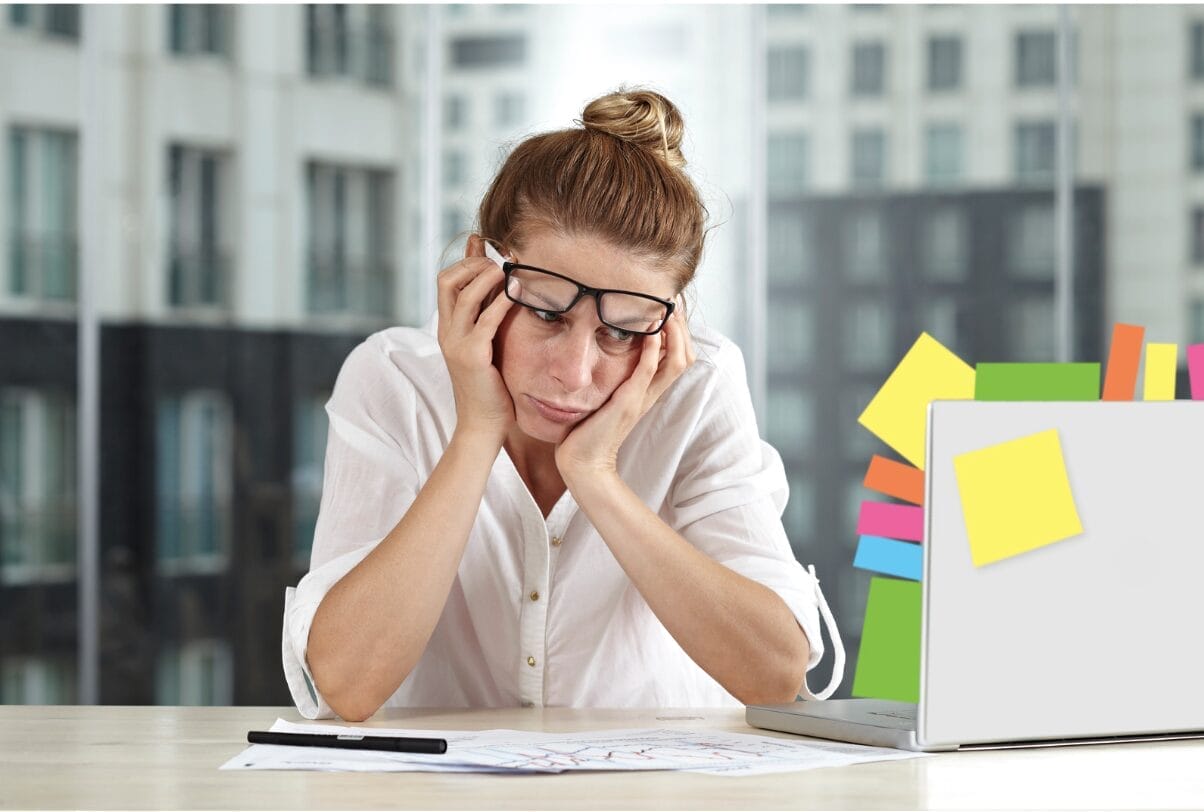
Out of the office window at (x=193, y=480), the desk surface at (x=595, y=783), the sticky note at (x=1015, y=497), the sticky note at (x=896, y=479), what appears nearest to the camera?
the desk surface at (x=595, y=783)

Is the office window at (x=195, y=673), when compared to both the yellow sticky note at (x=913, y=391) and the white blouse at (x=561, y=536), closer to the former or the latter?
the white blouse at (x=561, y=536)

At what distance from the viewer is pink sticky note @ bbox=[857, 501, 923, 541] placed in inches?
48.9

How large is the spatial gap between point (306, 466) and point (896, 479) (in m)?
3.10

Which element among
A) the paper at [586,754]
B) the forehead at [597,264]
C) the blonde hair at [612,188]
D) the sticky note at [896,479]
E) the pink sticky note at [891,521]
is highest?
the blonde hair at [612,188]

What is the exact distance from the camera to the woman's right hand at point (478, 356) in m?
1.36

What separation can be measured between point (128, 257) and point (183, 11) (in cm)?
76

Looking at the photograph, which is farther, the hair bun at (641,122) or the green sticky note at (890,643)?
the hair bun at (641,122)

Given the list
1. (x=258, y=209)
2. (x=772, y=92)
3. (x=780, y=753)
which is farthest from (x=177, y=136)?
(x=780, y=753)

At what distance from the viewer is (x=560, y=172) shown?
4.63 feet

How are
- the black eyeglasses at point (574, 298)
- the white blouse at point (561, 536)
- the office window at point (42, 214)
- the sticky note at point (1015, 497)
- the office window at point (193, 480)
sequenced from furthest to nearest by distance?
1. the office window at point (193, 480)
2. the office window at point (42, 214)
3. the white blouse at point (561, 536)
4. the black eyeglasses at point (574, 298)
5. the sticky note at point (1015, 497)

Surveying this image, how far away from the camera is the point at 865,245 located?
4.16m

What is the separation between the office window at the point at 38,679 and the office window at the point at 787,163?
103 inches

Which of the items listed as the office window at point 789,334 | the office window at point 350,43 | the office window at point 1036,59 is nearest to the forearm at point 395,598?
the office window at point 789,334

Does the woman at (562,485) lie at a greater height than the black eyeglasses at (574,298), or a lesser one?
lesser
